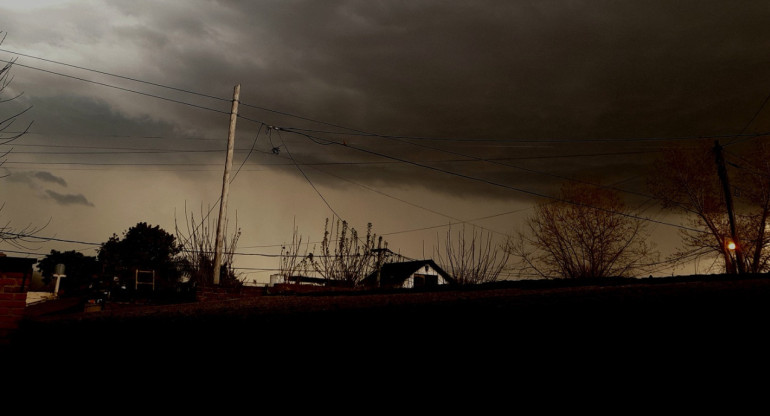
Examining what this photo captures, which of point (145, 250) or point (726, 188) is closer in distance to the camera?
point (726, 188)

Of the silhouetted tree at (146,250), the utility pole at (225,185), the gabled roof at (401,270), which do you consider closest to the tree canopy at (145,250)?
the silhouetted tree at (146,250)

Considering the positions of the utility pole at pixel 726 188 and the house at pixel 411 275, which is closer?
the utility pole at pixel 726 188

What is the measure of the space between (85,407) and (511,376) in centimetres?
243

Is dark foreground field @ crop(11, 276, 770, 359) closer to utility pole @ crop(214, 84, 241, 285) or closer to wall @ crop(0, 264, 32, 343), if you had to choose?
wall @ crop(0, 264, 32, 343)

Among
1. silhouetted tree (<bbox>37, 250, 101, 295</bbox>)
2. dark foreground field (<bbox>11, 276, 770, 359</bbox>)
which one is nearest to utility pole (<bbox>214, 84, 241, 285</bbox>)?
dark foreground field (<bbox>11, 276, 770, 359</bbox>)

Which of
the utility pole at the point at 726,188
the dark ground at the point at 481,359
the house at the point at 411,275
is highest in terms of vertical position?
the utility pole at the point at 726,188

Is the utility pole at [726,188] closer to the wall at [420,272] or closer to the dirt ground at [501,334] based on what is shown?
the dirt ground at [501,334]

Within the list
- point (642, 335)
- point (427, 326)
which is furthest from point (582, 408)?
point (427, 326)

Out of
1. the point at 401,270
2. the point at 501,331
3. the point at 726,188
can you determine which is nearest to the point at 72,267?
the point at 401,270

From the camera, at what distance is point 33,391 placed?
3346mm

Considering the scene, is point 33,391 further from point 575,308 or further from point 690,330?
point 690,330

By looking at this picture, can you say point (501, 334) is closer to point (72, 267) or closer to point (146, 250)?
point (146, 250)

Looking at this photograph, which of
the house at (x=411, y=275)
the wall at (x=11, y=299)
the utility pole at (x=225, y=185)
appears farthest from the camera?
the house at (x=411, y=275)

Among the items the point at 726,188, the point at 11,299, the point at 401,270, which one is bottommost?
the point at 11,299
